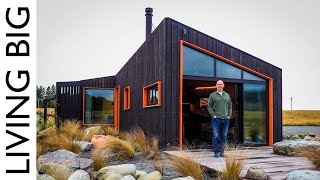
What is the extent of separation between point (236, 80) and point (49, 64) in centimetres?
1065

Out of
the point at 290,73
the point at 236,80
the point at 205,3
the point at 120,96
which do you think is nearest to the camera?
the point at 236,80

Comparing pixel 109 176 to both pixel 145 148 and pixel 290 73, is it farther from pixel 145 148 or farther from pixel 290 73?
pixel 290 73

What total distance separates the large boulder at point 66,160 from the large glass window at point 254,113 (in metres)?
4.63

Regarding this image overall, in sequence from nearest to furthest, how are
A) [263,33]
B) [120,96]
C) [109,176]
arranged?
[109,176] → [263,33] → [120,96]

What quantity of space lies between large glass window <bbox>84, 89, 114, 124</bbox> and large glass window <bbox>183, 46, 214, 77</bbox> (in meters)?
8.18

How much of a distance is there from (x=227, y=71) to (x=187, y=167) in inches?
181

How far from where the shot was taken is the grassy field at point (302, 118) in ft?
91.4

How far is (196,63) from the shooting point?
9.09 metres

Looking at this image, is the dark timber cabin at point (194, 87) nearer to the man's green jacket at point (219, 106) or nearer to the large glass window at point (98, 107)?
the man's green jacket at point (219, 106)

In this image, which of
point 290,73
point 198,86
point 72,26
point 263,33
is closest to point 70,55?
point 72,26

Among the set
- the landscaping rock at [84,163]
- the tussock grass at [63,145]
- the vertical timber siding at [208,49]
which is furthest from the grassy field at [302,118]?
the landscaping rock at [84,163]

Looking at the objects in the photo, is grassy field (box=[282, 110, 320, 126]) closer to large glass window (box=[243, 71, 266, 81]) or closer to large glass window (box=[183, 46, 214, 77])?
large glass window (box=[243, 71, 266, 81])

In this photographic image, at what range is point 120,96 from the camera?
16.1 metres

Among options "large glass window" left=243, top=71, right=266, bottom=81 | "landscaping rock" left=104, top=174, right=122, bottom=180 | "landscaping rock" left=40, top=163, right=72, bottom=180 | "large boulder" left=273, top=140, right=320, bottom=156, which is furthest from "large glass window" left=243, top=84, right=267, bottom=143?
"landscaping rock" left=40, top=163, right=72, bottom=180
